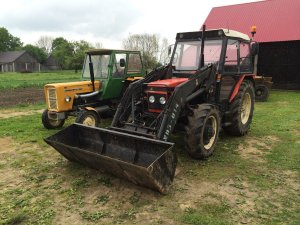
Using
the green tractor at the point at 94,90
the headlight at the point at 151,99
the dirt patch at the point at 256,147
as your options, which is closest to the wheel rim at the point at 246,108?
the dirt patch at the point at 256,147

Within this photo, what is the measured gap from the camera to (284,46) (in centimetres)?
1708

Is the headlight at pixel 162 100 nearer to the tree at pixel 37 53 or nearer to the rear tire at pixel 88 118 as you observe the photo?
the rear tire at pixel 88 118

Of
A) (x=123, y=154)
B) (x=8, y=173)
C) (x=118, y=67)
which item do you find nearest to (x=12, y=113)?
(x=118, y=67)

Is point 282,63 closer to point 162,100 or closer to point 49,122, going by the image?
point 162,100

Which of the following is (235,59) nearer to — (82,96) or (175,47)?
(175,47)

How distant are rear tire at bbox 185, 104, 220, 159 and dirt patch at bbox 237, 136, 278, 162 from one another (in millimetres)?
788

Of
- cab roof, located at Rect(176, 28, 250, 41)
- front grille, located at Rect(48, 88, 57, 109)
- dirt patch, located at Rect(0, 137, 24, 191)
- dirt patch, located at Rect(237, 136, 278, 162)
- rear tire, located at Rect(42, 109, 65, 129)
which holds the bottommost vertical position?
dirt patch, located at Rect(0, 137, 24, 191)

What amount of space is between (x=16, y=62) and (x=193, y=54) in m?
67.7

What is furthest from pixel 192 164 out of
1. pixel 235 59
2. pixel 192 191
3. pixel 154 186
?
pixel 235 59

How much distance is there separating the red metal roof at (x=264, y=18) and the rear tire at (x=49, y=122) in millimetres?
11156

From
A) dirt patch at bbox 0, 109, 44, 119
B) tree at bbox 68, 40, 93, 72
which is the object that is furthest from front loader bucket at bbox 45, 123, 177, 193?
tree at bbox 68, 40, 93, 72

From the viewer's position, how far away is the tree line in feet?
72.2

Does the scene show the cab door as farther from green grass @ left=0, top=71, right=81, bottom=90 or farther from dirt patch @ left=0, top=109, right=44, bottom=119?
green grass @ left=0, top=71, right=81, bottom=90

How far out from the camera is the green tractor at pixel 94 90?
7.54 m
